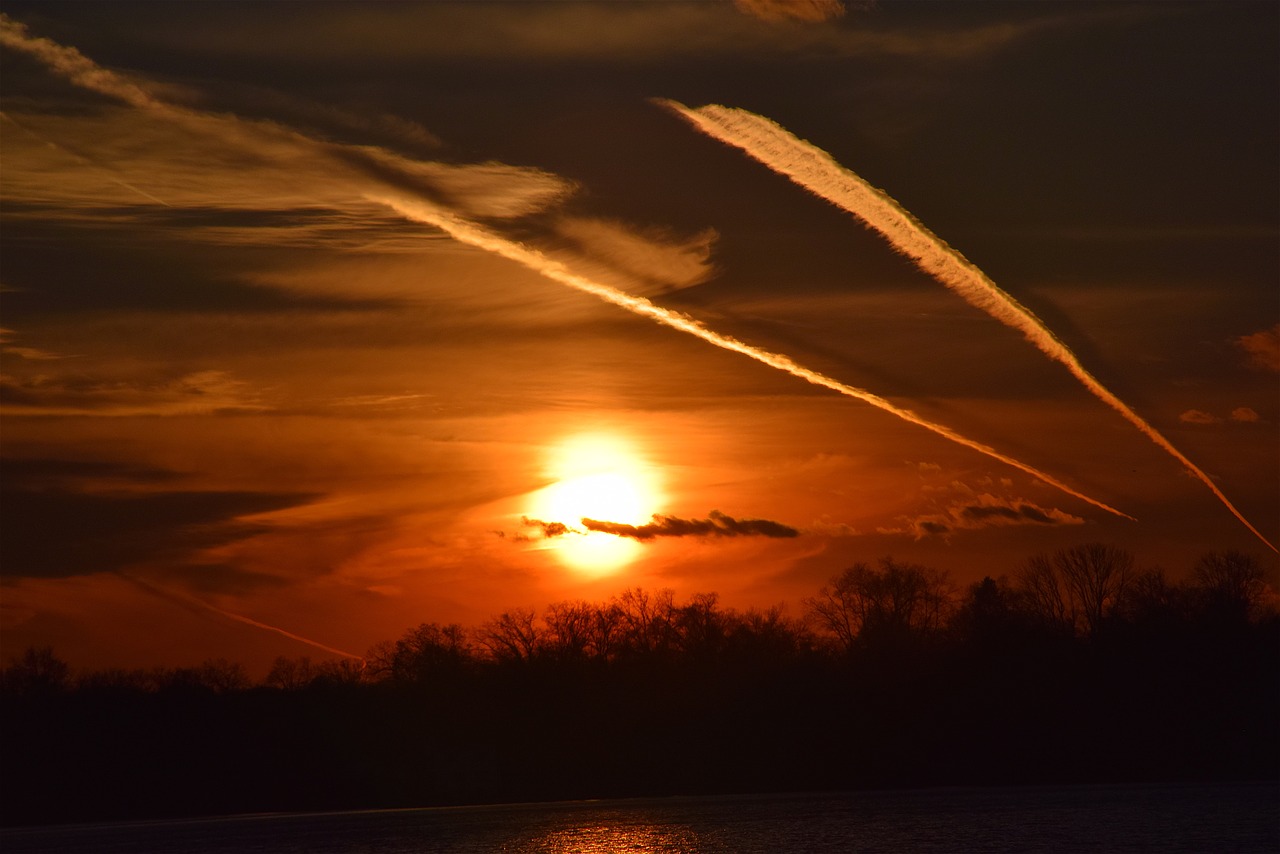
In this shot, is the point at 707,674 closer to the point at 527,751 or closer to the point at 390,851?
the point at 527,751

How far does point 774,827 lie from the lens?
10375 centimetres

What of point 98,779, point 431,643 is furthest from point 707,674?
point 98,779

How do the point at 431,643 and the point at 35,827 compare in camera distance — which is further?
the point at 431,643

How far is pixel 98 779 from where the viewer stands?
464 ft

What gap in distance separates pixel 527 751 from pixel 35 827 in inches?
1909

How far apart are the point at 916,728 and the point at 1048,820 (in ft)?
143

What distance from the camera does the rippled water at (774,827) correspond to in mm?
90562

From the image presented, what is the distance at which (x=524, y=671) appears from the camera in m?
159

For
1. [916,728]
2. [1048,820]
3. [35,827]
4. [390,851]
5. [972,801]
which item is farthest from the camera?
[916,728]

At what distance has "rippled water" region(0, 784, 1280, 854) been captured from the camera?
90562 mm

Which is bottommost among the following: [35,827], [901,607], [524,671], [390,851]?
[35,827]

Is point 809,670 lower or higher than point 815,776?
higher

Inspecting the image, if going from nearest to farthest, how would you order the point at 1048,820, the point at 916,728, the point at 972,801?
the point at 1048,820 → the point at 972,801 → the point at 916,728

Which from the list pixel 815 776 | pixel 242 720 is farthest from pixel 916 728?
pixel 242 720
